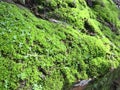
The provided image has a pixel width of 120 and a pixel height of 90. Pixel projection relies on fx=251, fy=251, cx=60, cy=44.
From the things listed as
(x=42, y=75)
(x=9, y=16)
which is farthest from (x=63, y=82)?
(x=9, y=16)

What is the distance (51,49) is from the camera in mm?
8016

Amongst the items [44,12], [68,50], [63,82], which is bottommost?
[63,82]

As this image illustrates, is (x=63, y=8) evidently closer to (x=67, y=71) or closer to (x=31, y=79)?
(x=67, y=71)

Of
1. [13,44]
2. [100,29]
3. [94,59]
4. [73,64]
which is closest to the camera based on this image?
[13,44]

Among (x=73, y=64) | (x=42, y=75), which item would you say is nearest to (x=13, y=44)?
(x=42, y=75)

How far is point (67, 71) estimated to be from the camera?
798 centimetres

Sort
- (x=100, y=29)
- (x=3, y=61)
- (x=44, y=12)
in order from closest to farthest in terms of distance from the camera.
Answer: (x=3, y=61) < (x=44, y=12) < (x=100, y=29)

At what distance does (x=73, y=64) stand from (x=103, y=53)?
6.41 ft

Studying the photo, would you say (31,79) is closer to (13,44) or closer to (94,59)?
(13,44)

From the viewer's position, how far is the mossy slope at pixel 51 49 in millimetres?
6816

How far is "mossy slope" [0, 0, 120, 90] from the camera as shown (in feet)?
22.4

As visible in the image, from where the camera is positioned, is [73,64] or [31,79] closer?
[31,79]

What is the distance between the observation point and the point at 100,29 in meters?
11.8

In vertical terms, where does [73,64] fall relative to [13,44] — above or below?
below
